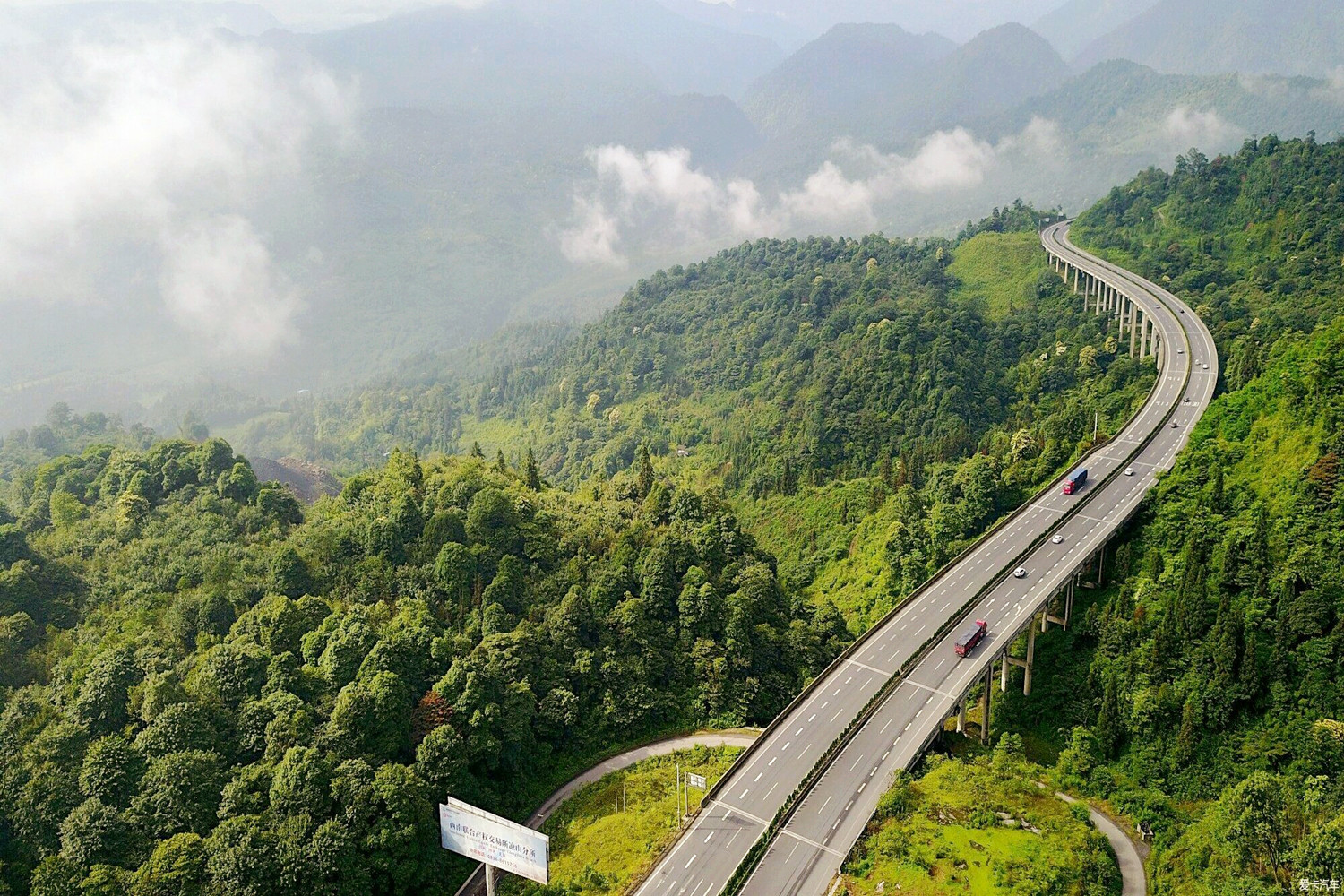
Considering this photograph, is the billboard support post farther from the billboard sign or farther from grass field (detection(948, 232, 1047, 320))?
grass field (detection(948, 232, 1047, 320))

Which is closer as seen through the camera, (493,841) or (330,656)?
(493,841)

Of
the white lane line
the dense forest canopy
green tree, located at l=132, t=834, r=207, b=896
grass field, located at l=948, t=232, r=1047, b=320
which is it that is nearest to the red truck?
the white lane line

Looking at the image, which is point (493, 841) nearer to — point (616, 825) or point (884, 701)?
point (616, 825)

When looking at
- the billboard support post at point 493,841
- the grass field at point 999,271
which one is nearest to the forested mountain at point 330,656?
the billboard support post at point 493,841

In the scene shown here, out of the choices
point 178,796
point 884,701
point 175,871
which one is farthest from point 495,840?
point 884,701

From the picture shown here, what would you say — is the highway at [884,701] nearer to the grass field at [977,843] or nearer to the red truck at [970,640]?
the red truck at [970,640]

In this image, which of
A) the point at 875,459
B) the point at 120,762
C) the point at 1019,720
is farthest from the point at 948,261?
the point at 120,762
